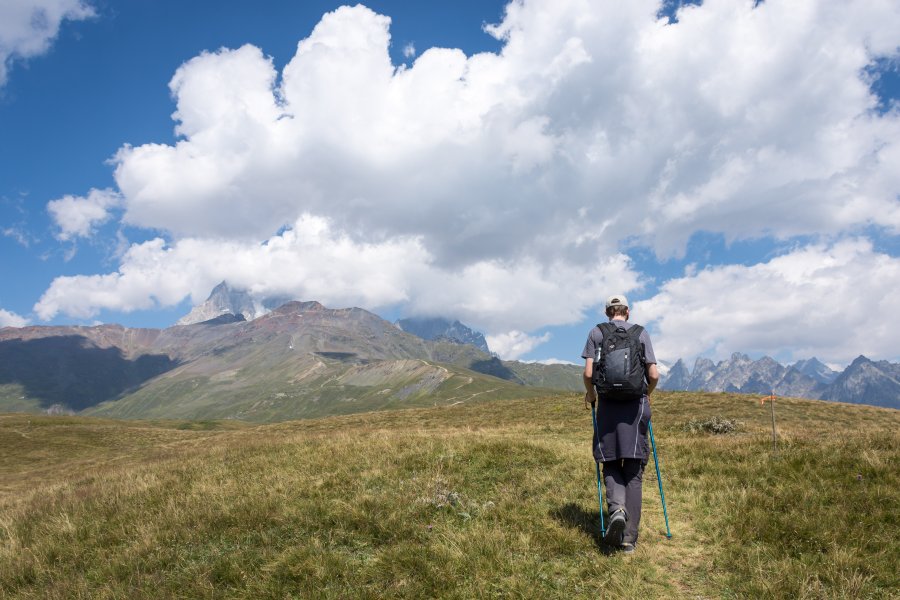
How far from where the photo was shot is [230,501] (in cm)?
981

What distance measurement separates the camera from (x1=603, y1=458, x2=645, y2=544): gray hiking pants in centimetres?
709

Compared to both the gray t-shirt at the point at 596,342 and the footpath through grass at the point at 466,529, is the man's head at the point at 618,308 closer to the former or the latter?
the gray t-shirt at the point at 596,342

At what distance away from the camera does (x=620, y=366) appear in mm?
7312

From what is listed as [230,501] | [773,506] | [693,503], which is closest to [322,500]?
[230,501]

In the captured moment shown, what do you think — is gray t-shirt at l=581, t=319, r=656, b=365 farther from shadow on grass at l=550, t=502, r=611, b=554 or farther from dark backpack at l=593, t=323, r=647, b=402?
shadow on grass at l=550, t=502, r=611, b=554

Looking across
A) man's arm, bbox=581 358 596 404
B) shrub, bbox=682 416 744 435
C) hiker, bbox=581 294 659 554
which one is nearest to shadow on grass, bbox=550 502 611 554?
hiker, bbox=581 294 659 554

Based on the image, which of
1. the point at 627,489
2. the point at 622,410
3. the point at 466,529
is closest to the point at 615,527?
the point at 627,489

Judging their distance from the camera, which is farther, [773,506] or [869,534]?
[773,506]

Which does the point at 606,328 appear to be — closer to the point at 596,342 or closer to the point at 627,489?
the point at 596,342

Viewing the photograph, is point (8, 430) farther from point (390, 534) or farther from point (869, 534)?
point (869, 534)

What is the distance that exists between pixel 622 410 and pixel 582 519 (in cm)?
216

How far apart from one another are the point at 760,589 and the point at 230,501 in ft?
30.0

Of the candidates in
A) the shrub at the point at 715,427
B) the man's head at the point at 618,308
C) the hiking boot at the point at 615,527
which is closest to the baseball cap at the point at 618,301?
the man's head at the point at 618,308

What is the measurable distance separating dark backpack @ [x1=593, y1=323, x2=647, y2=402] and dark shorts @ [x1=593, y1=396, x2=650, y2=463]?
0.15 meters
